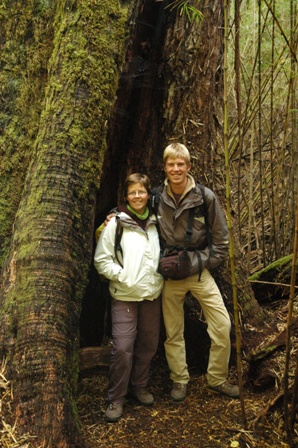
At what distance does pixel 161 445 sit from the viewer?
3227 mm

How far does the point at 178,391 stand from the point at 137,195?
158cm

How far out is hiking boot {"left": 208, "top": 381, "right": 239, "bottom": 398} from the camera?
152 inches

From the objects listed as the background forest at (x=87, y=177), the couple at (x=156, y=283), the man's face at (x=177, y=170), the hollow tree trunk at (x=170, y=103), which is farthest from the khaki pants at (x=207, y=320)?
the man's face at (x=177, y=170)

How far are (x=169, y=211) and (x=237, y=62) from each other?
144cm

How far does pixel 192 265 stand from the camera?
146 inches

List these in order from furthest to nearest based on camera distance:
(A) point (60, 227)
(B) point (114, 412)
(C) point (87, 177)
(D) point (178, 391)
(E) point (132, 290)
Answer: (D) point (178, 391) < (E) point (132, 290) < (B) point (114, 412) < (C) point (87, 177) < (A) point (60, 227)

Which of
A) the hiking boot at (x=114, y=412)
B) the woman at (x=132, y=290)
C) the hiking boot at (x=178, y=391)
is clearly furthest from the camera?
the hiking boot at (x=178, y=391)

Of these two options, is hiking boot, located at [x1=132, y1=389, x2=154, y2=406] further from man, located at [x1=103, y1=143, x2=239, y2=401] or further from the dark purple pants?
man, located at [x1=103, y1=143, x2=239, y2=401]

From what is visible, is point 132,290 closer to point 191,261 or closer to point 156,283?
point 156,283

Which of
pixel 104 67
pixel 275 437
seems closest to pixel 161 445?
pixel 275 437

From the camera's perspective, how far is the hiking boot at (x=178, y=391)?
385 centimetres

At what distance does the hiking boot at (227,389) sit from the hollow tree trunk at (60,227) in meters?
1.30

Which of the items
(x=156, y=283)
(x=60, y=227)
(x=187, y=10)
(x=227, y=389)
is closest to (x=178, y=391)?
(x=227, y=389)

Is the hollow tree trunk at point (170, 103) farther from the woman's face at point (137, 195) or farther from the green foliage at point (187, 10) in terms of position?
the woman's face at point (137, 195)
